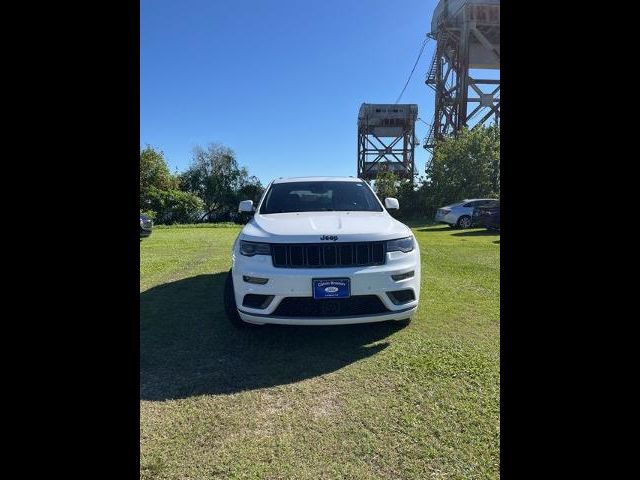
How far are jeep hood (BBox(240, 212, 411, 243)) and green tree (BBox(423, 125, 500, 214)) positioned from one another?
76.9 feet

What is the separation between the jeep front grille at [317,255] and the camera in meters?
3.10

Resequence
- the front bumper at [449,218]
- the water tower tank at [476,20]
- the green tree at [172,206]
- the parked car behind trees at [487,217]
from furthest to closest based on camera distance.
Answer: the water tower tank at [476,20] → the green tree at [172,206] → the front bumper at [449,218] → the parked car behind trees at [487,217]

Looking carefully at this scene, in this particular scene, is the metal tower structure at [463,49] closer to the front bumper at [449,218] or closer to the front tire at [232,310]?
the front bumper at [449,218]

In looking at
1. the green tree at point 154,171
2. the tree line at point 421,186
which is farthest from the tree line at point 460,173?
the green tree at point 154,171

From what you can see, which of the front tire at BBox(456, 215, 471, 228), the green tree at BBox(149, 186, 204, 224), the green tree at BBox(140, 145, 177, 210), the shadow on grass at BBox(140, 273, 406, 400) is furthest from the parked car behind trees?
the green tree at BBox(140, 145, 177, 210)

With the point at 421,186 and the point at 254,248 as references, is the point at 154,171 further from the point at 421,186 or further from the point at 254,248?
the point at 254,248

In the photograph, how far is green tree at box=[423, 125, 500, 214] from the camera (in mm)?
25312

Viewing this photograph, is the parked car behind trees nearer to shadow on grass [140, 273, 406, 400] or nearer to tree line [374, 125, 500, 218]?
tree line [374, 125, 500, 218]

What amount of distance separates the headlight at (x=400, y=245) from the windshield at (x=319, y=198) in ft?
3.29

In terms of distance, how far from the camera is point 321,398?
2.46 metres

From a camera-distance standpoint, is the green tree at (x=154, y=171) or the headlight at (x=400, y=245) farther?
the green tree at (x=154, y=171)

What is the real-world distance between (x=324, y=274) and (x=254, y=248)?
66 centimetres
